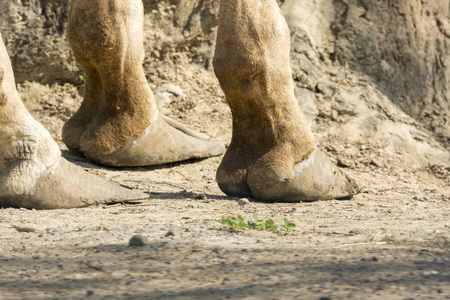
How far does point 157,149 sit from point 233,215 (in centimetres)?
138

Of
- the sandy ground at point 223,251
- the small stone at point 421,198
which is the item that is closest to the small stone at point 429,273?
the sandy ground at point 223,251

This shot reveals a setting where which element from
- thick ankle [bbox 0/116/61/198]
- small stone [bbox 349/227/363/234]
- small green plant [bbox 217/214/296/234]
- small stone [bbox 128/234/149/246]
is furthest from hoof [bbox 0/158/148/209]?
small stone [bbox 349/227/363/234]

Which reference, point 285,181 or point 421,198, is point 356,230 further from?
point 421,198

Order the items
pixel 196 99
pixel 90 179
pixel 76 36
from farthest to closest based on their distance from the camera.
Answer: pixel 196 99
pixel 76 36
pixel 90 179

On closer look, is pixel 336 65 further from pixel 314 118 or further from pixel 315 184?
pixel 315 184

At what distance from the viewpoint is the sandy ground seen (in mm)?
1487

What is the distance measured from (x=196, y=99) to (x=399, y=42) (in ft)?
5.07

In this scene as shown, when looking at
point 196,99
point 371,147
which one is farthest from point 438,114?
point 196,99

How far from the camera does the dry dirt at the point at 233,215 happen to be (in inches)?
Answer: 60.5

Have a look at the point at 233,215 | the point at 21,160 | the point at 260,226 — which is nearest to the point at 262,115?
the point at 233,215

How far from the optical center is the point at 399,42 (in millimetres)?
4898

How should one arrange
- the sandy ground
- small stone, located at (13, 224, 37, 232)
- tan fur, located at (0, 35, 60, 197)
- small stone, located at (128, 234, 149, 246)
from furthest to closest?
tan fur, located at (0, 35, 60, 197) < small stone, located at (13, 224, 37, 232) < small stone, located at (128, 234, 149, 246) < the sandy ground

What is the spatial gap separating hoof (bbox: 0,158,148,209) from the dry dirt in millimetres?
69

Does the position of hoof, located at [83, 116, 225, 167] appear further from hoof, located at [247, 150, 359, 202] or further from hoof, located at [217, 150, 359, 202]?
hoof, located at [247, 150, 359, 202]
